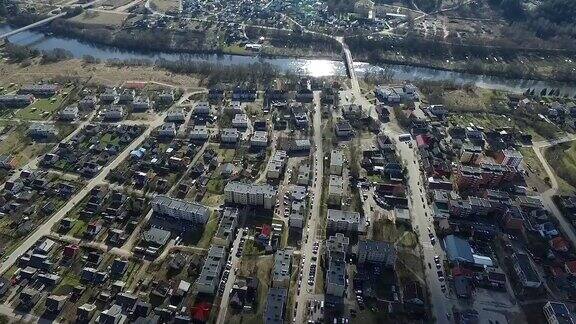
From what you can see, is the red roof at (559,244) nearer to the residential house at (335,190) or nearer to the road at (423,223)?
the road at (423,223)

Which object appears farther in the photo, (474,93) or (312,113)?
(474,93)

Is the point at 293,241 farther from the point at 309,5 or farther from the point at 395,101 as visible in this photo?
the point at 309,5

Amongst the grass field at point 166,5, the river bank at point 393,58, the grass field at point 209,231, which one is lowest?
the grass field at point 209,231

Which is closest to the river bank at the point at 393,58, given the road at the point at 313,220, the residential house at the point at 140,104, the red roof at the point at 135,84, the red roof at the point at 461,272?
the red roof at the point at 135,84

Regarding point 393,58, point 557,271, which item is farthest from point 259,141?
point 393,58

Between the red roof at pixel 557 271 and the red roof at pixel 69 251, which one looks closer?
the red roof at pixel 557 271

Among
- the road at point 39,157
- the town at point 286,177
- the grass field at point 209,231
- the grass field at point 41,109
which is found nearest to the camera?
the town at point 286,177

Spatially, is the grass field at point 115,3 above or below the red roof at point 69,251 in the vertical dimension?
above

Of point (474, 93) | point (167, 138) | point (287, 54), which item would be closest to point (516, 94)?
point (474, 93)
